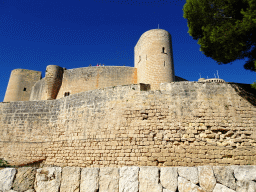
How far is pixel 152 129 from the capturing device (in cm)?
816

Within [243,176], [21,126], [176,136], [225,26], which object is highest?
[225,26]

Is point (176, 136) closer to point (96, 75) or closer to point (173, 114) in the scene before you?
point (173, 114)

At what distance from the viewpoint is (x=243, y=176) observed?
3.02 m

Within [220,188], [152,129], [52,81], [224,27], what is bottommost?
[220,188]

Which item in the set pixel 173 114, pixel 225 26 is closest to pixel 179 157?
pixel 173 114

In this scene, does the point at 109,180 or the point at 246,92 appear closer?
the point at 109,180

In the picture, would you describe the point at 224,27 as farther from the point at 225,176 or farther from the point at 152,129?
the point at 225,176

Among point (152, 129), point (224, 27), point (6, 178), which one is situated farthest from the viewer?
point (152, 129)

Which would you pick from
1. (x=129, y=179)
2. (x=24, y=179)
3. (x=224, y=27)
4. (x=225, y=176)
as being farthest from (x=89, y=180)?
(x=224, y=27)

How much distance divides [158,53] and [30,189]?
1430 centimetres

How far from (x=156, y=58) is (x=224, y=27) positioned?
8.00 metres

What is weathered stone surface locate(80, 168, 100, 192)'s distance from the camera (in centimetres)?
312

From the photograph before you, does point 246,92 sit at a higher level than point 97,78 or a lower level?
lower

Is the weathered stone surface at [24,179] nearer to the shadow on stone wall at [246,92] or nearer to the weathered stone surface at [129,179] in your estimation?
the weathered stone surface at [129,179]
